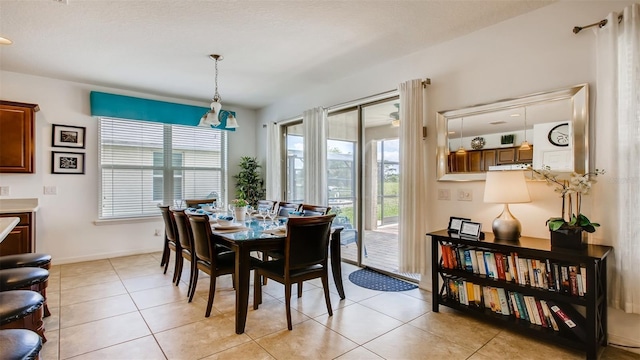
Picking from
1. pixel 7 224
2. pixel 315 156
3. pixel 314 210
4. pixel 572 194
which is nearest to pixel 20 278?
pixel 7 224

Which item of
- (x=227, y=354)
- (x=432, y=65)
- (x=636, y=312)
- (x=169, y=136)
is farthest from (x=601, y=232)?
(x=169, y=136)

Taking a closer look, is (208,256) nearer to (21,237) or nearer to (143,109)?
(21,237)

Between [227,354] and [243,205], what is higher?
[243,205]

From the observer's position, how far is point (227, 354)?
7.18 feet

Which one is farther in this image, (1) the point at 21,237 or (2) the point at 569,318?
(1) the point at 21,237

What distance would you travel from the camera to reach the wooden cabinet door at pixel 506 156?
9.15 feet

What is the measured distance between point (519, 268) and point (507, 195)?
56cm

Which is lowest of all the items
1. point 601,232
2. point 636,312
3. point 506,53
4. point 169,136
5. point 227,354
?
point 227,354

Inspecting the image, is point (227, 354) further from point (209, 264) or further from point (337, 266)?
point (337, 266)

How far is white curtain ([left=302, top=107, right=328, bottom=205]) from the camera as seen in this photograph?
4.68 m

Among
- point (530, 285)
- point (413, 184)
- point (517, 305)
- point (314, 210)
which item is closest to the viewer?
point (530, 285)

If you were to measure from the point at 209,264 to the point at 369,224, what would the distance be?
7.44 ft

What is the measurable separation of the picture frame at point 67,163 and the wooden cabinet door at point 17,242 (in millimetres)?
1026

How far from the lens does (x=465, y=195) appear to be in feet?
10.2
